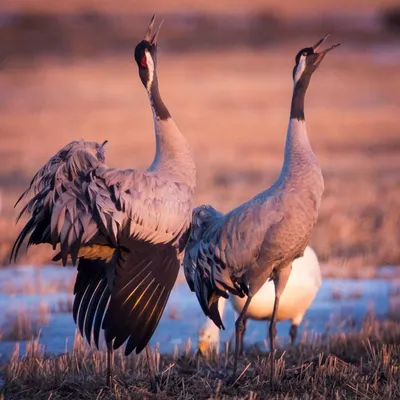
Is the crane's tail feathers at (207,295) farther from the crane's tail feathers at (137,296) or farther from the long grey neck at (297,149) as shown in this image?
the long grey neck at (297,149)

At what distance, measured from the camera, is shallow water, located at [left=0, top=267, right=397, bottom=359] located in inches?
305

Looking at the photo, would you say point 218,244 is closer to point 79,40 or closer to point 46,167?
point 46,167

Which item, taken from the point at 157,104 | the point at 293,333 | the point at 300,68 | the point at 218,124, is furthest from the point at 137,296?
the point at 218,124

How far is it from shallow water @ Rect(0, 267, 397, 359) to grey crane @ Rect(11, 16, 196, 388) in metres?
1.64

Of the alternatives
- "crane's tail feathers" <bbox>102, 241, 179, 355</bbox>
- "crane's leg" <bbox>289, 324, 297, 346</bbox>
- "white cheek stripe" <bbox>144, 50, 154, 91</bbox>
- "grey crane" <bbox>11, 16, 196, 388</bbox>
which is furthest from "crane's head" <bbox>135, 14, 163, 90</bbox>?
"crane's leg" <bbox>289, 324, 297, 346</bbox>

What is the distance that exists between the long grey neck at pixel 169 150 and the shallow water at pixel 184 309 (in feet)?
5.46

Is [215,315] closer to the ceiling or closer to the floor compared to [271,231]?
closer to the floor

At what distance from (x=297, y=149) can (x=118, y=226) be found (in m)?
1.09

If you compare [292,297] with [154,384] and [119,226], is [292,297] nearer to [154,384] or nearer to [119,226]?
[154,384]

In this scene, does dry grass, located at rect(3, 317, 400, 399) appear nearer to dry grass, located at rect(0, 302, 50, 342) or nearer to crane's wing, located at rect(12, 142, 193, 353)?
crane's wing, located at rect(12, 142, 193, 353)

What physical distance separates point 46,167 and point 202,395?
140 centimetres

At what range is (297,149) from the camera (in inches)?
228

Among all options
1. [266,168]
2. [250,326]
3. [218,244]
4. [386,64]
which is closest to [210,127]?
[266,168]

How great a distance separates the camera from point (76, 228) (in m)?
5.30
